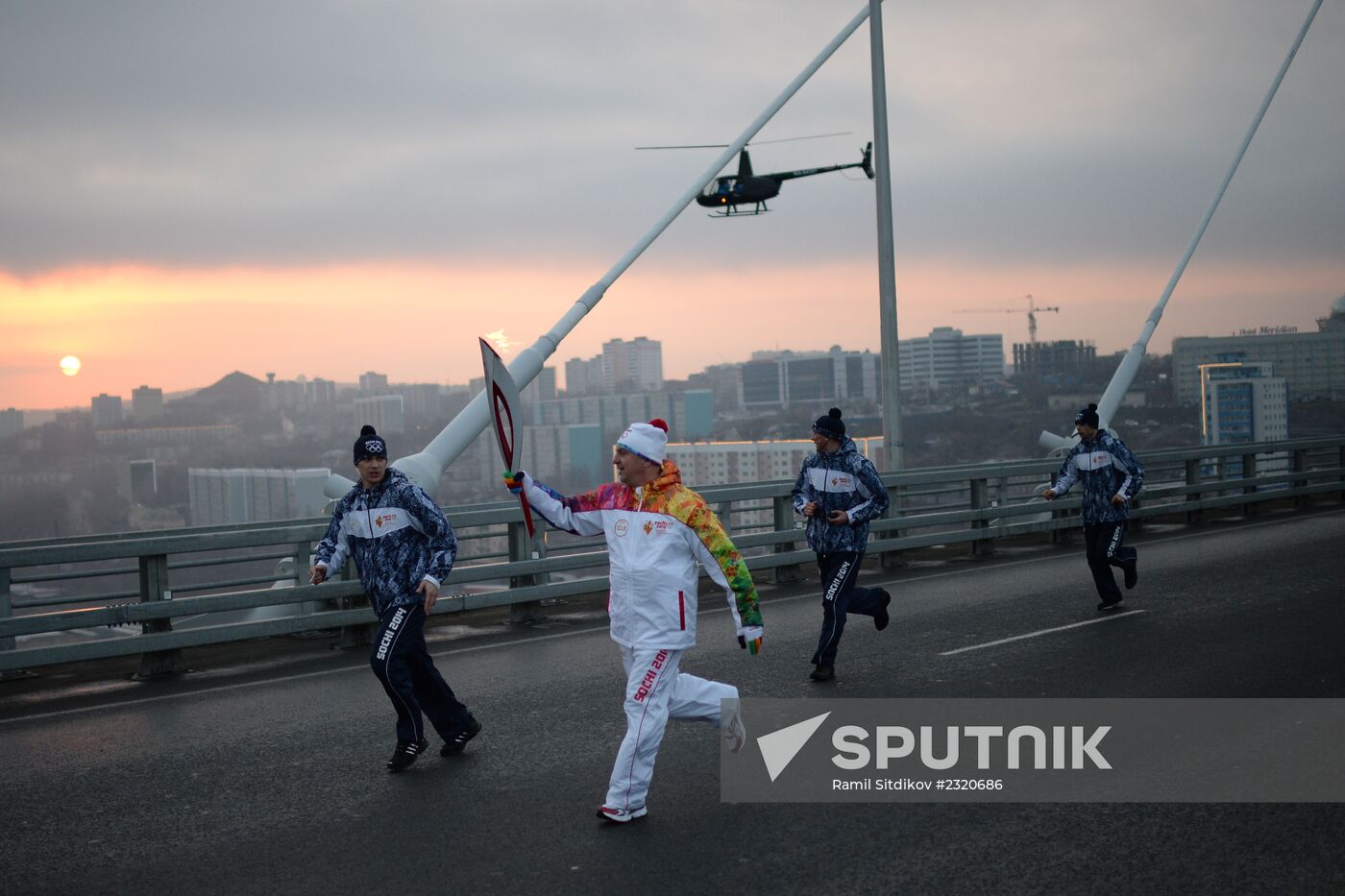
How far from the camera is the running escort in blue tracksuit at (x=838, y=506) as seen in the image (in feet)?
31.6

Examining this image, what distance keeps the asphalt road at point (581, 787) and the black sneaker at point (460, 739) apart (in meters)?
0.11

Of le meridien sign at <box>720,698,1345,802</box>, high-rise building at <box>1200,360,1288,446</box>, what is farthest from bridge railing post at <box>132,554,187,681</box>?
high-rise building at <box>1200,360,1288,446</box>

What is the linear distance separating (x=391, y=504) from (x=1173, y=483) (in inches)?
681

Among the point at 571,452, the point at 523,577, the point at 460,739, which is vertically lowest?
the point at 460,739

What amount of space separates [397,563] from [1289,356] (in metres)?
30.3

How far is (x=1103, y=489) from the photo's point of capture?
1254 centimetres

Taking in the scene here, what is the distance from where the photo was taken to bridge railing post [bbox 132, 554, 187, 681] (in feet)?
33.9

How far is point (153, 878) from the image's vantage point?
543 centimetres

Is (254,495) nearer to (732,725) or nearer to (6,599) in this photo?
(6,599)

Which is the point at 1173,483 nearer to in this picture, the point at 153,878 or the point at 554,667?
the point at 554,667

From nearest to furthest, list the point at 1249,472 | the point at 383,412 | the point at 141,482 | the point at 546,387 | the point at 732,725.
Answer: the point at 732,725 < the point at 141,482 < the point at 383,412 < the point at 1249,472 < the point at 546,387

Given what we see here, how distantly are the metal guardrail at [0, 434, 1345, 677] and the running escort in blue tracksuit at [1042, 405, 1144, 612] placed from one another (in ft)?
11.2

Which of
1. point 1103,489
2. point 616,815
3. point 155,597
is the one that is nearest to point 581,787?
point 616,815

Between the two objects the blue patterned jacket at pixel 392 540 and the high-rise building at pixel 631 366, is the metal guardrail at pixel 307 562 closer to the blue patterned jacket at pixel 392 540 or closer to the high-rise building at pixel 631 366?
the blue patterned jacket at pixel 392 540
